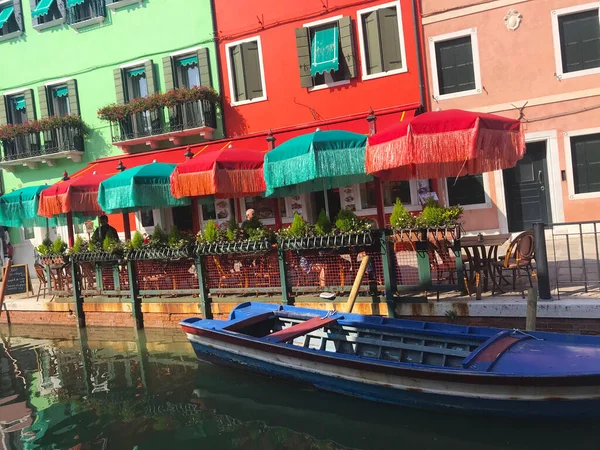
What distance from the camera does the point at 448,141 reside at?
22.6ft

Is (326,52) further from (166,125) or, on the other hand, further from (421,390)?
(421,390)

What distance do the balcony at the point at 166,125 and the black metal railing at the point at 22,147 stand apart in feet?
9.50

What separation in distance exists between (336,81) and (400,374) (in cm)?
930

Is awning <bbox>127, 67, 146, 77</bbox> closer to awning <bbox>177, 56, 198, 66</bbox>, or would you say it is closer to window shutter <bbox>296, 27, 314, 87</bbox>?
awning <bbox>177, 56, 198, 66</bbox>

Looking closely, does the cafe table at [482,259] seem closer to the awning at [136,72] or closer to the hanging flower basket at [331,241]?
the hanging flower basket at [331,241]

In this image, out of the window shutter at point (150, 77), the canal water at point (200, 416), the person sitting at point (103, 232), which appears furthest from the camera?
Result: the window shutter at point (150, 77)

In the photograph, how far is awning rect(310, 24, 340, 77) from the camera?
13.0m

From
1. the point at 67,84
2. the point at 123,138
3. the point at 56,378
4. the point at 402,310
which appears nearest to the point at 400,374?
the point at 402,310

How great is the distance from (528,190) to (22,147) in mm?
14528

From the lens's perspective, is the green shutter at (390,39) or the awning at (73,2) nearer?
the green shutter at (390,39)

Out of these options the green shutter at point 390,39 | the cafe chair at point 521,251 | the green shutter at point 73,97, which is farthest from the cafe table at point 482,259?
the green shutter at point 73,97

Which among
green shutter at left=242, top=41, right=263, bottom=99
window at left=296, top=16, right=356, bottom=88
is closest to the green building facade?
green shutter at left=242, top=41, right=263, bottom=99

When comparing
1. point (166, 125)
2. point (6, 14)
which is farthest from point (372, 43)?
point (6, 14)

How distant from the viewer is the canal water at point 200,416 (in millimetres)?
5191
